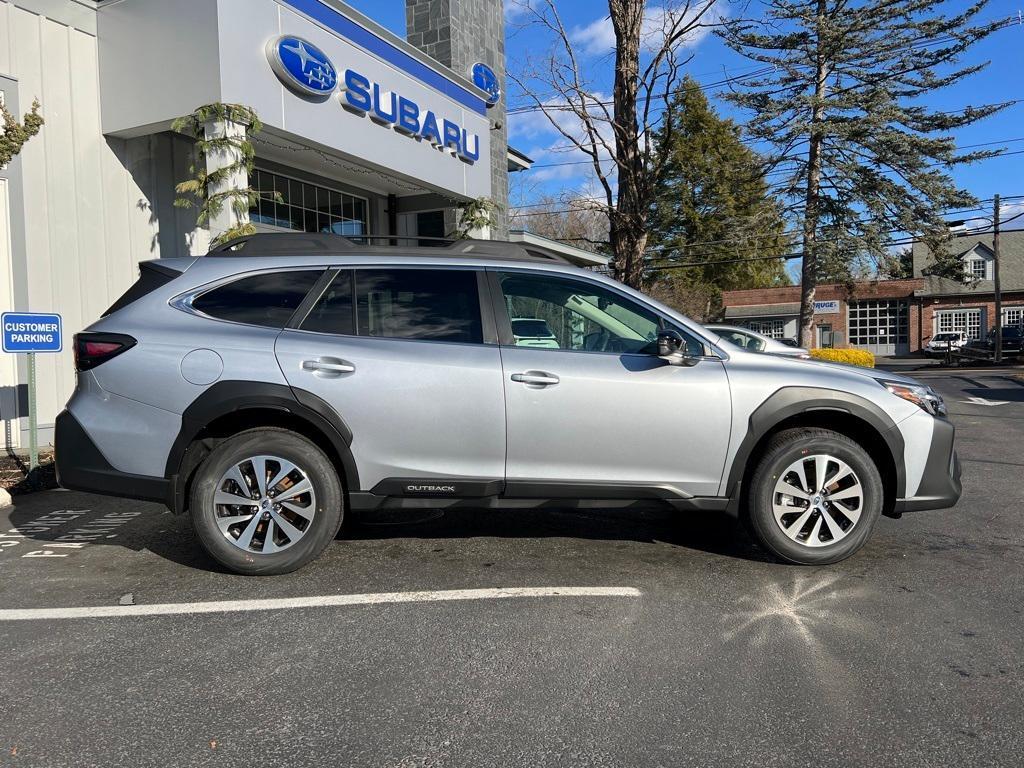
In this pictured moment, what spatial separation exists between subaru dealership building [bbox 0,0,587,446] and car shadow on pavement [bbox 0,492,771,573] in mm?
3659

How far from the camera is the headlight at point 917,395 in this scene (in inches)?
168

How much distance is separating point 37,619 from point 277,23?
7841 mm

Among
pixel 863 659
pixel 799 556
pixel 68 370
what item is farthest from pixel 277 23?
pixel 863 659

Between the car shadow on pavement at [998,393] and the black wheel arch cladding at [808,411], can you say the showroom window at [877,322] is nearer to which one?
the car shadow on pavement at [998,393]

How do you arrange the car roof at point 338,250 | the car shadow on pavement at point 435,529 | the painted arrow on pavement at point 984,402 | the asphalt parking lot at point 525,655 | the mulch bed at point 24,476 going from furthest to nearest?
the painted arrow on pavement at point 984,402
the mulch bed at point 24,476
the car shadow on pavement at point 435,529
the car roof at point 338,250
the asphalt parking lot at point 525,655

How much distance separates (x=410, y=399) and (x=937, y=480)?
9.92ft

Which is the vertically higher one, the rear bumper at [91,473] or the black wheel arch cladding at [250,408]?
the black wheel arch cladding at [250,408]

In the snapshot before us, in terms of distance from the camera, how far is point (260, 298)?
424 cm

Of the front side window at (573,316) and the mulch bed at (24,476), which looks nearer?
the front side window at (573,316)

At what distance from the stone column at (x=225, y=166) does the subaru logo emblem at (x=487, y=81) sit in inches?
271

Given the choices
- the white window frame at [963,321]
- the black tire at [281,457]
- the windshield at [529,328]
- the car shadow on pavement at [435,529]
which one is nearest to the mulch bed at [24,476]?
the car shadow on pavement at [435,529]

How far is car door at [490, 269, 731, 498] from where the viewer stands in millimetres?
4078

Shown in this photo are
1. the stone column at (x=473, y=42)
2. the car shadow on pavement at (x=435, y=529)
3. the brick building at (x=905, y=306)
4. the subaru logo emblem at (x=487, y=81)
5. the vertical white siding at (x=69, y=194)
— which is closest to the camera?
the car shadow on pavement at (x=435, y=529)

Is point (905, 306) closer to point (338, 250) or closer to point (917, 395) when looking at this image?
point (917, 395)
